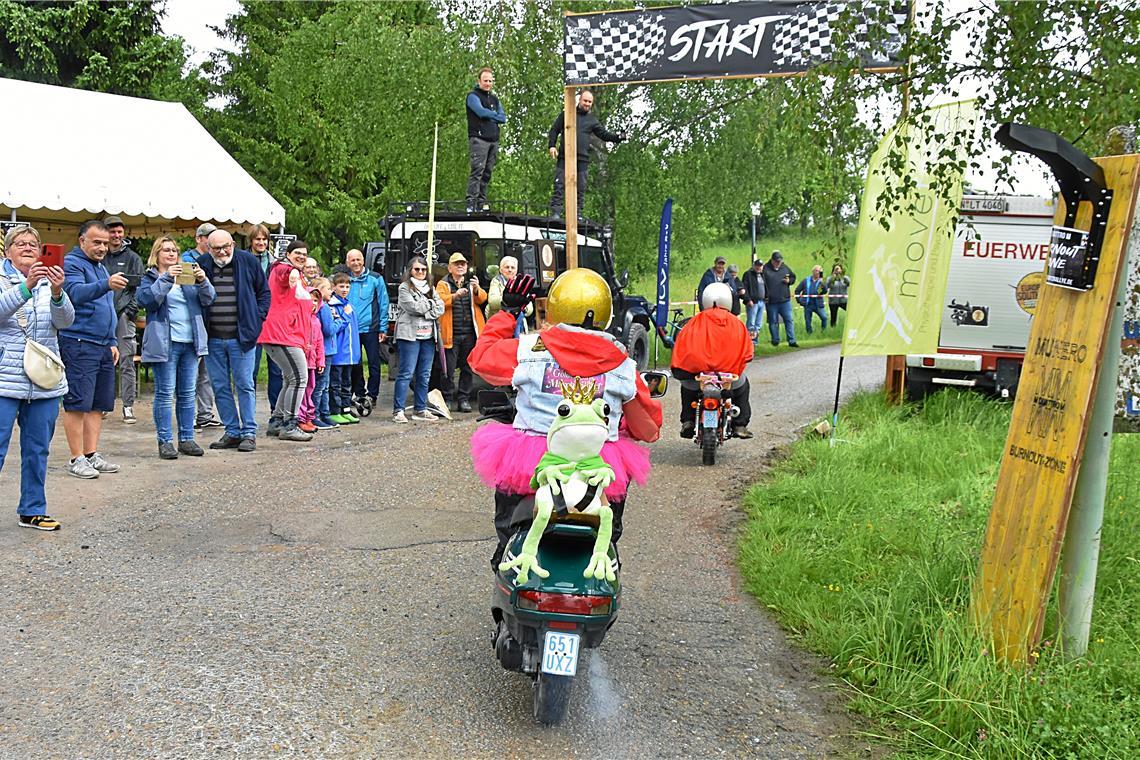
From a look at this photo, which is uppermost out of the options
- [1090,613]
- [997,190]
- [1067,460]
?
[997,190]

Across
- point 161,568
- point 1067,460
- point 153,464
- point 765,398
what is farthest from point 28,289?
point 765,398

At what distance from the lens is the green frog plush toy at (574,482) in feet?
13.4

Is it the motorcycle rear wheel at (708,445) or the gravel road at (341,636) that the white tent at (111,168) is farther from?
the motorcycle rear wheel at (708,445)

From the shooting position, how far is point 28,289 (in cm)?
666

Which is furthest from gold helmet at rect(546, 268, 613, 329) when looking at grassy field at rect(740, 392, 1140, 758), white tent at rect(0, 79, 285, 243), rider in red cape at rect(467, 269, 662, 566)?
white tent at rect(0, 79, 285, 243)

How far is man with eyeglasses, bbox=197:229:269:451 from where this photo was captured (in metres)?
9.70

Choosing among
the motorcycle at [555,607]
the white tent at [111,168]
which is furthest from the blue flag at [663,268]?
the motorcycle at [555,607]

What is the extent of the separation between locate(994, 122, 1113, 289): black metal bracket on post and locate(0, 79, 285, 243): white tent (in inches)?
455

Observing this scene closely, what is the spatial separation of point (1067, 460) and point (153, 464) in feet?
24.5

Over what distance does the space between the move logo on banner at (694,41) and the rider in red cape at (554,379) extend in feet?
28.3

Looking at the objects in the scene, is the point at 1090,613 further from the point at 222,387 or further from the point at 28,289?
the point at 222,387

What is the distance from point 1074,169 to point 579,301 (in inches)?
79.7

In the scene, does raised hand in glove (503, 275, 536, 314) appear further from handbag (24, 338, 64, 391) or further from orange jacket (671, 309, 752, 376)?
orange jacket (671, 309, 752, 376)

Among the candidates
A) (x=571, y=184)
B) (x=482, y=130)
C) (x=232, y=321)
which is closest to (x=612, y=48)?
(x=571, y=184)
